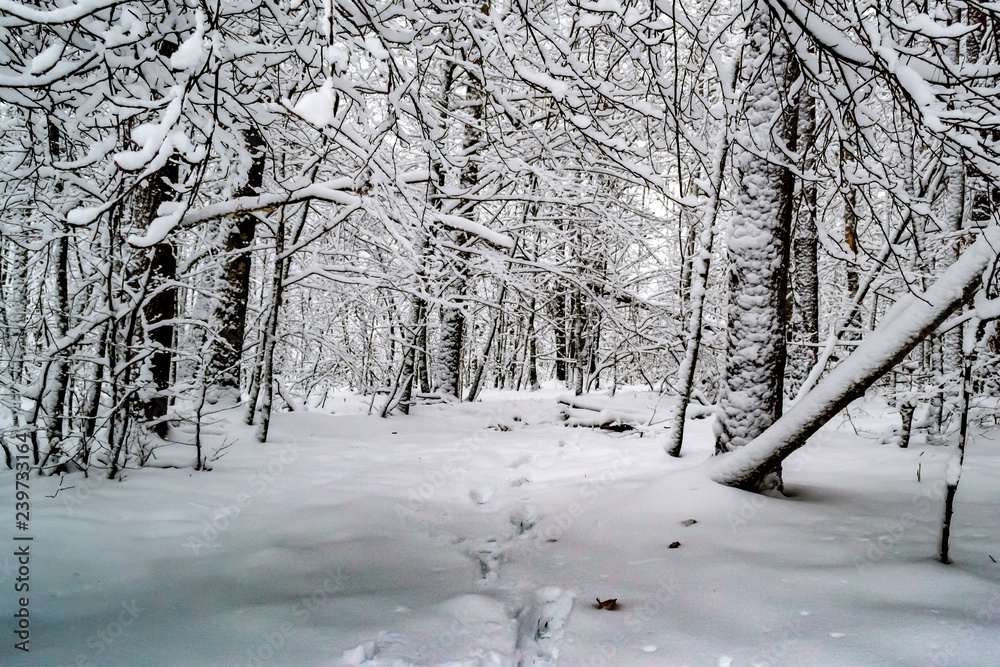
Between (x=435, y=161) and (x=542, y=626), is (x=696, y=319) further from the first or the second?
(x=542, y=626)

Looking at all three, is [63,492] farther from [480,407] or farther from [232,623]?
[480,407]

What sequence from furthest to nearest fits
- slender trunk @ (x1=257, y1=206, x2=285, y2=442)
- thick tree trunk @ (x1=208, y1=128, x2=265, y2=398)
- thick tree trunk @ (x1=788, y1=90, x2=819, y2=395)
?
thick tree trunk @ (x1=788, y1=90, x2=819, y2=395) < thick tree trunk @ (x1=208, y1=128, x2=265, y2=398) < slender trunk @ (x1=257, y1=206, x2=285, y2=442)

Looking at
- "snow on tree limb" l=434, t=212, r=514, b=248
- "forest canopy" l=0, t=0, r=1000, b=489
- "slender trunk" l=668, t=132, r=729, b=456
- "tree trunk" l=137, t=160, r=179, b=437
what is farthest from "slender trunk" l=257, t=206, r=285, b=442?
"slender trunk" l=668, t=132, r=729, b=456

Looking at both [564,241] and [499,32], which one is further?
[564,241]

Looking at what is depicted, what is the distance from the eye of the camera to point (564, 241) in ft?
24.0

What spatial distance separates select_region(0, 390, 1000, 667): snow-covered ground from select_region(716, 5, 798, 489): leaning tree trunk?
0.62 meters

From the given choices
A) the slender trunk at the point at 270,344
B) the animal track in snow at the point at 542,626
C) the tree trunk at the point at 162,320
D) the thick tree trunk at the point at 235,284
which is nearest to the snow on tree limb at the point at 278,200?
the tree trunk at the point at 162,320

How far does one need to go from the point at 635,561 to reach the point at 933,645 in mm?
1230

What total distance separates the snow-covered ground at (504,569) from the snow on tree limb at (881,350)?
0.44m

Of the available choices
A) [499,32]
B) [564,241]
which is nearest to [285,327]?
[564,241]

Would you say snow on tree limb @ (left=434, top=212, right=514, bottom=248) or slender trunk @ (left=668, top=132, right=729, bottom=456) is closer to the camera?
snow on tree limb @ (left=434, top=212, right=514, bottom=248)

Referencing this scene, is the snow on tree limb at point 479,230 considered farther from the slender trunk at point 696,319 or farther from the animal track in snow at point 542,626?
the slender trunk at point 696,319

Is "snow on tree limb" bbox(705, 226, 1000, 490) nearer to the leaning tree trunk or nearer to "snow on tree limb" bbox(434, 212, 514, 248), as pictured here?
the leaning tree trunk

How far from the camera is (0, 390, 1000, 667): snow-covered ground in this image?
1.93 meters
